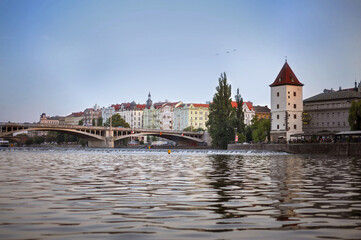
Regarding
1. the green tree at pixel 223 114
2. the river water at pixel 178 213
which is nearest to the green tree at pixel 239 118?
the green tree at pixel 223 114

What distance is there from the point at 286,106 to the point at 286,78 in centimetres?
709

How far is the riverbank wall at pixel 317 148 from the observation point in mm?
67688

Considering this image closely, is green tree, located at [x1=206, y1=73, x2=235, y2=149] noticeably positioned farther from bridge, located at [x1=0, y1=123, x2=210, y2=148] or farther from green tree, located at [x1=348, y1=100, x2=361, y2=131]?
bridge, located at [x1=0, y1=123, x2=210, y2=148]

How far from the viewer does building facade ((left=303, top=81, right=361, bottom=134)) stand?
4432 inches

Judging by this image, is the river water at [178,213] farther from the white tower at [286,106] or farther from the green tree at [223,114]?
the white tower at [286,106]

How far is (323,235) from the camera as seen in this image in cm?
754

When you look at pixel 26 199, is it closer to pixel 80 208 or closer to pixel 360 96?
pixel 80 208

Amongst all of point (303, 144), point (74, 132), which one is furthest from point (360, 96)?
point (74, 132)

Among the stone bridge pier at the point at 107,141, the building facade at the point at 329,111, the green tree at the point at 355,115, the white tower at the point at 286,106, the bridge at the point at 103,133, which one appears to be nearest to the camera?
the green tree at the point at 355,115

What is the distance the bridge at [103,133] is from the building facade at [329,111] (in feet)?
106

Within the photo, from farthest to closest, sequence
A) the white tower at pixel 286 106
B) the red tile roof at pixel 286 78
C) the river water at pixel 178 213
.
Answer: the red tile roof at pixel 286 78
the white tower at pixel 286 106
the river water at pixel 178 213

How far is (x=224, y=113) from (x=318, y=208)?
89.7m

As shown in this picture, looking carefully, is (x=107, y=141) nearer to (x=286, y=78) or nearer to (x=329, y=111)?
(x=286, y=78)

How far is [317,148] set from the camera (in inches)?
2943
